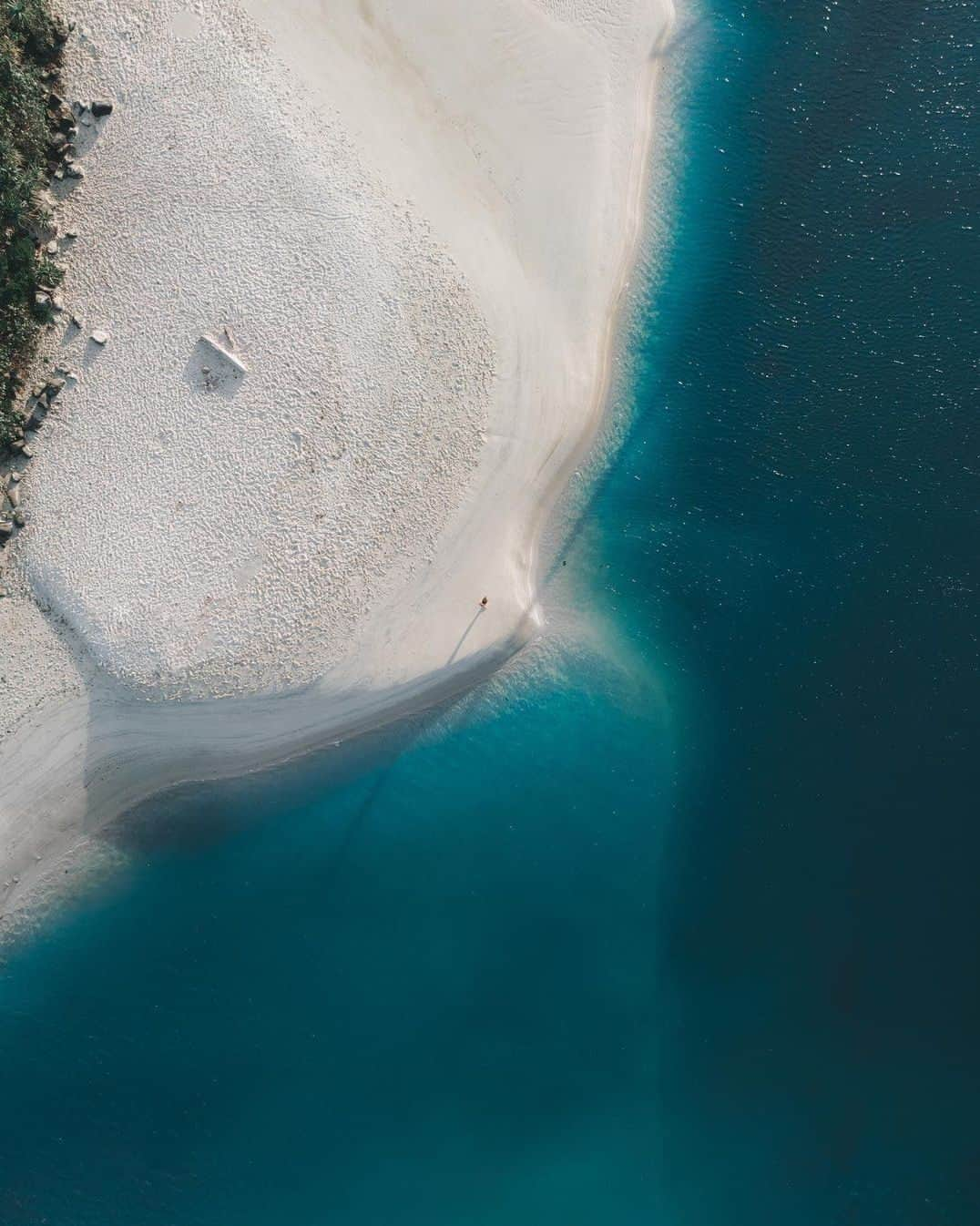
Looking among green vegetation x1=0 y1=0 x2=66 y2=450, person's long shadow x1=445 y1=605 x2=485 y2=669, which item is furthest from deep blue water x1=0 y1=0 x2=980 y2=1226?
green vegetation x1=0 y1=0 x2=66 y2=450

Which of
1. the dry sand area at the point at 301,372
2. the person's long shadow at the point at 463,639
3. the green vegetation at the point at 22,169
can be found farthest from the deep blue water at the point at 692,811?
the green vegetation at the point at 22,169

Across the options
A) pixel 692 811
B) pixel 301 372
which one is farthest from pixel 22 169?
pixel 692 811

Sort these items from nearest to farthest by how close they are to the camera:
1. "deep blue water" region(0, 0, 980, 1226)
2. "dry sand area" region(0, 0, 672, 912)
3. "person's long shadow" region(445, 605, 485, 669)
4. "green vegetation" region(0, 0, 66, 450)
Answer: "green vegetation" region(0, 0, 66, 450) < "dry sand area" region(0, 0, 672, 912) < "person's long shadow" region(445, 605, 485, 669) < "deep blue water" region(0, 0, 980, 1226)

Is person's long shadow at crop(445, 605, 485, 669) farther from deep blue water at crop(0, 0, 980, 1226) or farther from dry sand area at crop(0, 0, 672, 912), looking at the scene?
deep blue water at crop(0, 0, 980, 1226)

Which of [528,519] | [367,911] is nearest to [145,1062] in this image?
[367,911]

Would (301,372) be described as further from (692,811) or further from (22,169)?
(692,811)

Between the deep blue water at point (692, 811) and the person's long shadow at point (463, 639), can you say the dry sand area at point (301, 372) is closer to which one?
the person's long shadow at point (463, 639)

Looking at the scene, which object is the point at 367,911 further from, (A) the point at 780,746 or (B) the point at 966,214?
(B) the point at 966,214
